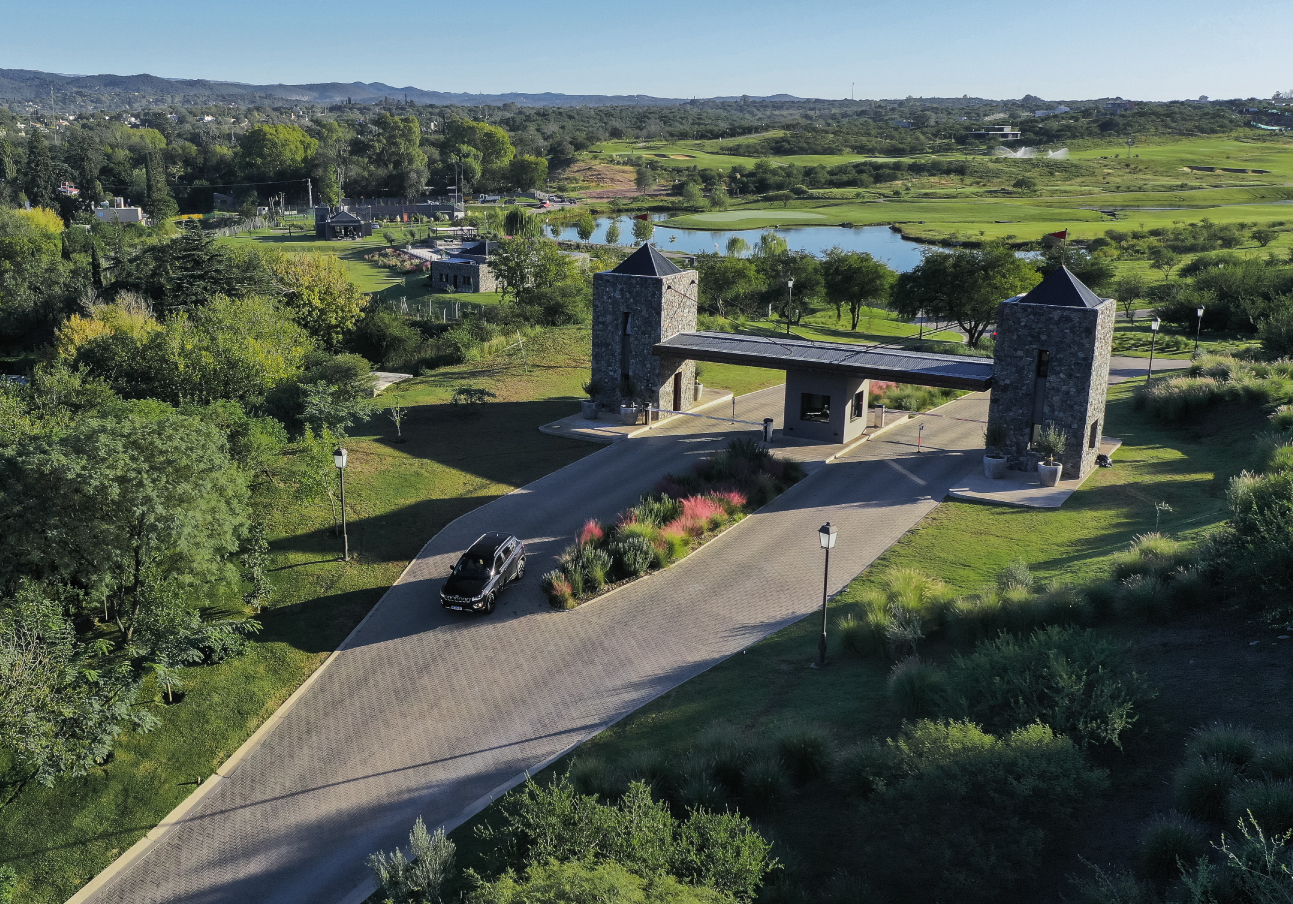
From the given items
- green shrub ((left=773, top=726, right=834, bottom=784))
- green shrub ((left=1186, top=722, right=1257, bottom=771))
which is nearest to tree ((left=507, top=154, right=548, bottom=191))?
green shrub ((left=773, top=726, right=834, bottom=784))

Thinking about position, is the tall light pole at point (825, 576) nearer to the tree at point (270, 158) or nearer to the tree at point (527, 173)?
the tree at point (527, 173)

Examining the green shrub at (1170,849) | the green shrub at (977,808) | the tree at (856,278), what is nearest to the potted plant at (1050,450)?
the green shrub at (977,808)

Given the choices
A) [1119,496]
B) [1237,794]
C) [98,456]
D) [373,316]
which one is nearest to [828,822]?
[1237,794]

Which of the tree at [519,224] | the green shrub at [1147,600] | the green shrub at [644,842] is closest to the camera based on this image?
the green shrub at [644,842]

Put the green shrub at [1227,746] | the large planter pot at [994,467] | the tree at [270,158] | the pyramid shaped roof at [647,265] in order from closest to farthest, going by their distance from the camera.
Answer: the green shrub at [1227,746] < the large planter pot at [994,467] < the pyramid shaped roof at [647,265] < the tree at [270,158]

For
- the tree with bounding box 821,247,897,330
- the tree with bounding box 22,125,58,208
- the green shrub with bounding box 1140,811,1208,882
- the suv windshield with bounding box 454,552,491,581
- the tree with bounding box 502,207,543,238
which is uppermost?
the tree with bounding box 22,125,58,208

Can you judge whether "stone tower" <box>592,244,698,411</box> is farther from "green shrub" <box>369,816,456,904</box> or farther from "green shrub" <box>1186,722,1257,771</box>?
"green shrub" <box>1186,722,1257,771</box>

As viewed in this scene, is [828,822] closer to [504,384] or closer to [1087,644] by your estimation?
[1087,644]
